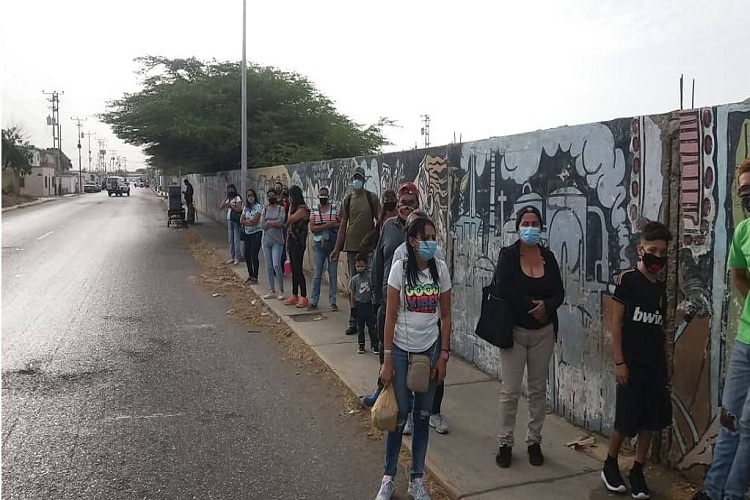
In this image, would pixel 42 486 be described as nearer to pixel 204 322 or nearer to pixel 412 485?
pixel 412 485

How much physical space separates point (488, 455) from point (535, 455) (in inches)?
12.7

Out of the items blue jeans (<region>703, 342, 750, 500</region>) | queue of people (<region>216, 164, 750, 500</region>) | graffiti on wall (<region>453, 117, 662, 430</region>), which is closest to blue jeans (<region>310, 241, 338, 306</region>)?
graffiti on wall (<region>453, 117, 662, 430</region>)

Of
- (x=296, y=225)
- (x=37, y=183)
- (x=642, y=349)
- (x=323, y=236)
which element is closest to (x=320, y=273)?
(x=323, y=236)

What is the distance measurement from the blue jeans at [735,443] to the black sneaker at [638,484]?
398mm

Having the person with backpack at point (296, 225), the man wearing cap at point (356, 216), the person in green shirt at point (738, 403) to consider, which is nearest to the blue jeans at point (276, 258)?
the person with backpack at point (296, 225)

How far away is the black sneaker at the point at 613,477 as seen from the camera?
12.6ft

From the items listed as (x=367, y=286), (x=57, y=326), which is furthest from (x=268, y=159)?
(x=367, y=286)

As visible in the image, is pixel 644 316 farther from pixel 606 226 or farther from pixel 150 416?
pixel 150 416

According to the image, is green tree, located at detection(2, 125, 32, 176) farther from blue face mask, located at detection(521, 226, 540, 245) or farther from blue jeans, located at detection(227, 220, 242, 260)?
blue face mask, located at detection(521, 226, 540, 245)

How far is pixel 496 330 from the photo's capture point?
418cm

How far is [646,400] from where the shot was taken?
3.77 m

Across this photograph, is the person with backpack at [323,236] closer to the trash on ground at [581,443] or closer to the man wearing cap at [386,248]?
the man wearing cap at [386,248]

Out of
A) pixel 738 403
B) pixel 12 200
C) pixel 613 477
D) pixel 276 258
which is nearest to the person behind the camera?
pixel 738 403

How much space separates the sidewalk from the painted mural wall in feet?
0.64
